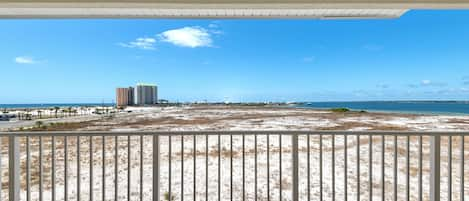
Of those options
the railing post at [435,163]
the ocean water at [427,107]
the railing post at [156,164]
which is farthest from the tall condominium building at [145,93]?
the ocean water at [427,107]

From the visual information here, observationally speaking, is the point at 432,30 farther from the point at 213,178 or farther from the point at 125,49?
the point at 125,49

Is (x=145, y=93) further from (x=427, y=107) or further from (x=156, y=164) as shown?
(x=427, y=107)

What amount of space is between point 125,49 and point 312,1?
1467cm

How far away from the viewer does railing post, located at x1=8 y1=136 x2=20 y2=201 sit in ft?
6.14

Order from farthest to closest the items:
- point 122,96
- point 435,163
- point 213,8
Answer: point 122,96
point 213,8
point 435,163

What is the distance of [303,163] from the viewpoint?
466 cm

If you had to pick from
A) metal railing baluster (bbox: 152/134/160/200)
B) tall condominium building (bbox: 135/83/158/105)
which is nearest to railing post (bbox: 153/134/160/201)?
metal railing baluster (bbox: 152/134/160/200)

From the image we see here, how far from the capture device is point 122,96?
28.9ft

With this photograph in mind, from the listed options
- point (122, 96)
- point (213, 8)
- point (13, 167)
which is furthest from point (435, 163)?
point (122, 96)

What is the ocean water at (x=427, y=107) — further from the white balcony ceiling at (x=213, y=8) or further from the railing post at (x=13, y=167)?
the railing post at (x=13, y=167)

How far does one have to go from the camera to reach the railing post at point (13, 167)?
6.14 ft

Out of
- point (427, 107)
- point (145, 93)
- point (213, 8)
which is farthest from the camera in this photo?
point (427, 107)

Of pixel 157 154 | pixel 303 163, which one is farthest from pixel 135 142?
pixel 157 154

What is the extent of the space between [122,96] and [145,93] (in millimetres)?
783
